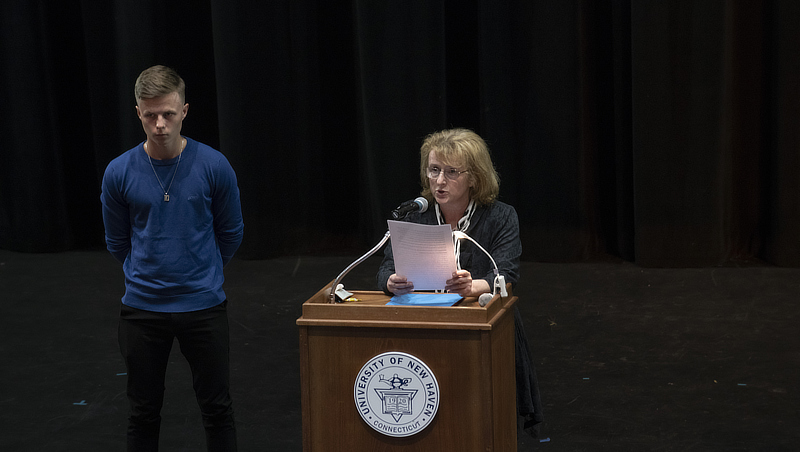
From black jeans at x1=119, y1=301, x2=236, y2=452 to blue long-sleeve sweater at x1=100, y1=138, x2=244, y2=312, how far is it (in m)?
0.04

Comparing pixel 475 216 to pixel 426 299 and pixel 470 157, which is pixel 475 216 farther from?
pixel 426 299

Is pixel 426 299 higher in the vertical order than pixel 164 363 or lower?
higher

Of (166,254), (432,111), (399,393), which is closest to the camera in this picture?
(399,393)

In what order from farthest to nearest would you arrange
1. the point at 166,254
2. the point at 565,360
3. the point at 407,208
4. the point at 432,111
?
the point at 432,111
the point at 565,360
the point at 166,254
the point at 407,208

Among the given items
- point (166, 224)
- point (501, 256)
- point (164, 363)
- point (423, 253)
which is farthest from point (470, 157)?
point (164, 363)

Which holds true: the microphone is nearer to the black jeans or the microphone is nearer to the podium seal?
the podium seal

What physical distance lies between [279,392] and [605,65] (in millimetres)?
2983

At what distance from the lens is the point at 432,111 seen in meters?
5.12

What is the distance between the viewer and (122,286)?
4.88 metres

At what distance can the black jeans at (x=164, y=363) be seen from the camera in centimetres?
217

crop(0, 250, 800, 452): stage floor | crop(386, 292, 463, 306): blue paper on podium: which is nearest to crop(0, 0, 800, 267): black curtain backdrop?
crop(0, 250, 800, 452): stage floor

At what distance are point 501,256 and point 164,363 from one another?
933mm

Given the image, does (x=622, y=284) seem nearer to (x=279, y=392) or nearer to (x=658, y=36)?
(x=658, y=36)

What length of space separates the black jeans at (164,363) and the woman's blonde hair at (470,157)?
0.70 metres
